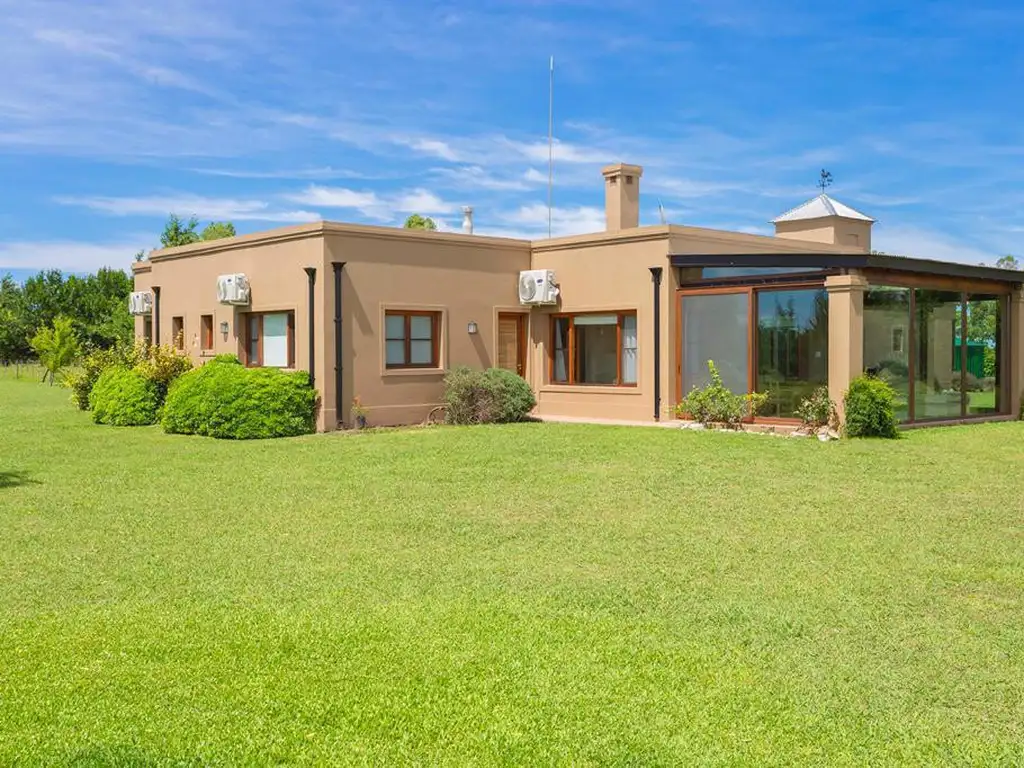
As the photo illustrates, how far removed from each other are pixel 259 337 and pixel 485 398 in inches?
198

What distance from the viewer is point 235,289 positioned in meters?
19.1

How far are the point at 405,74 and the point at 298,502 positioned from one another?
1224 cm

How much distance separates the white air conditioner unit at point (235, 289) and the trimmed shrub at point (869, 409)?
38.1 feet

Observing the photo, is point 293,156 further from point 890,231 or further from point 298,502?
point 890,231

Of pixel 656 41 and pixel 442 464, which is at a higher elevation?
pixel 656 41

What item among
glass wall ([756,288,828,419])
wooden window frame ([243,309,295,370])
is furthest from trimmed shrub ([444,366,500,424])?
glass wall ([756,288,828,419])

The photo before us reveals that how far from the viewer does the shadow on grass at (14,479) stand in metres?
10.8

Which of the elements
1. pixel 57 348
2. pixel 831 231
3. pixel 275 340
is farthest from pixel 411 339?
pixel 57 348

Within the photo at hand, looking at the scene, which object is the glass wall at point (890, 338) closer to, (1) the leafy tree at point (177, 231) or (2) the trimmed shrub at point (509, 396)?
(2) the trimmed shrub at point (509, 396)

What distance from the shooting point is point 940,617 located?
5.71 meters

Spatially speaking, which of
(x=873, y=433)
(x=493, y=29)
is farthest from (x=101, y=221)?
(x=873, y=433)

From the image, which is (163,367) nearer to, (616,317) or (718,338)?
(616,317)

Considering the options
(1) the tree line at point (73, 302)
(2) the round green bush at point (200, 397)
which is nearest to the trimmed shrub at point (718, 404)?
(2) the round green bush at point (200, 397)

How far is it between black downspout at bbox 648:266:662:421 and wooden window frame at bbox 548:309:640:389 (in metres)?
0.51
